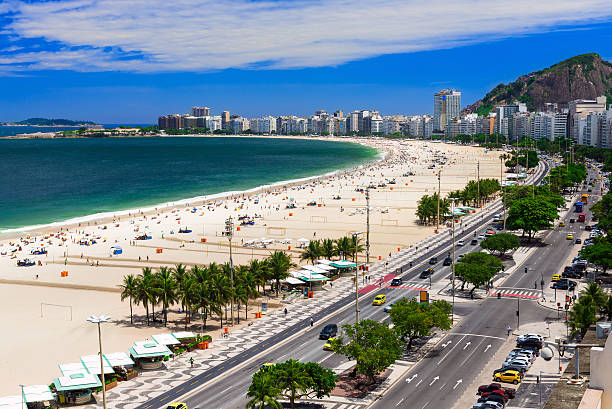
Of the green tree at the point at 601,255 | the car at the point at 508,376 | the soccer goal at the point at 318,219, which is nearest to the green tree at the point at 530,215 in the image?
the green tree at the point at 601,255

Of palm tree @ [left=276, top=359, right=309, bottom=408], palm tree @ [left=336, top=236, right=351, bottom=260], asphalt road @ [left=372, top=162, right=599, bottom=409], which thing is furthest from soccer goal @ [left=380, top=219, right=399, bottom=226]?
palm tree @ [left=276, top=359, right=309, bottom=408]

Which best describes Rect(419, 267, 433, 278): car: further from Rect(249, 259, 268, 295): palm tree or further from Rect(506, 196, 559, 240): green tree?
Rect(506, 196, 559, 240): green tree

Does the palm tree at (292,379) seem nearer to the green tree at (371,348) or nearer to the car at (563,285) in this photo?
the green tree at (371,348)

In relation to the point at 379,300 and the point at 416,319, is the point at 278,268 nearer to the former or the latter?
the point at 379,300

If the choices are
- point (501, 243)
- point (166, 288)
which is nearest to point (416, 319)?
point (166, 288)

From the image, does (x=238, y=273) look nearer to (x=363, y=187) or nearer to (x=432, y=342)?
(x=432, y=342)

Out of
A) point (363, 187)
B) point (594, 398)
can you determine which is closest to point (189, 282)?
point (594, 398)
